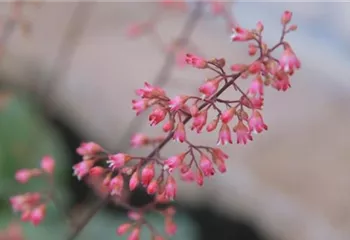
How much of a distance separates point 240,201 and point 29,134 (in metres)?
0.55

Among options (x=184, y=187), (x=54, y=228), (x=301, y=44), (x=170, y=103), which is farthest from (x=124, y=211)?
(x=170, y=103)

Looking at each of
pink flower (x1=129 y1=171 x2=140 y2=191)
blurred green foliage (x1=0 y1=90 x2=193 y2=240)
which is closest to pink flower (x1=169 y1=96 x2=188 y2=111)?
pink flower (x1=129 y1=171 x2=140 y2=191)

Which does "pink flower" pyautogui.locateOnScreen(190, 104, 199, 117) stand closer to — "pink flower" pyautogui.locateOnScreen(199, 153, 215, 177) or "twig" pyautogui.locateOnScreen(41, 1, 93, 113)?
"pink flower" pyautogui.locateOnScreen(199, 153, 215, 177)

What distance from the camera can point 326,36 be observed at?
1.90 m

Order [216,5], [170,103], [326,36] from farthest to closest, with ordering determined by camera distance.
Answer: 1. [326,36]
2. [216,5]
3. [170,103]

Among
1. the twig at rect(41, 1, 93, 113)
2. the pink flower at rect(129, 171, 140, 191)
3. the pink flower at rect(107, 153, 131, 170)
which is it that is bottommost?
the twig at rect(41, 1, 93, 113)

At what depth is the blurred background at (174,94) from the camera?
1580 mm

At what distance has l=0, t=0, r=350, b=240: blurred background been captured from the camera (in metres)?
1.58

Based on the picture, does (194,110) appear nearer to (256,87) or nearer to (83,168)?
(256,87)

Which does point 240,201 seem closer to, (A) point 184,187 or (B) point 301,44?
(A) point 184,187

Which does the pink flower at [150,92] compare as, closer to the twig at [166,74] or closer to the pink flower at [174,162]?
the pink flower at [174,162]

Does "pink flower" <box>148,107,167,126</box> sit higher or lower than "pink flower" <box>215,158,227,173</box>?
higher

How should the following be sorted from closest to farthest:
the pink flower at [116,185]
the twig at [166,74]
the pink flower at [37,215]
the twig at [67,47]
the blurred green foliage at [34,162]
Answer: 1. the pink flower at [116,185]
2. the pink flower at [37,215]
3. the twig at [166,74]
4. the blurred green foliage at [34,162]
5. the twig at [67,47]

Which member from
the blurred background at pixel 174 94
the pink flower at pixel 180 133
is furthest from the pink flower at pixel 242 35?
the blurred background at pixel 174 94
